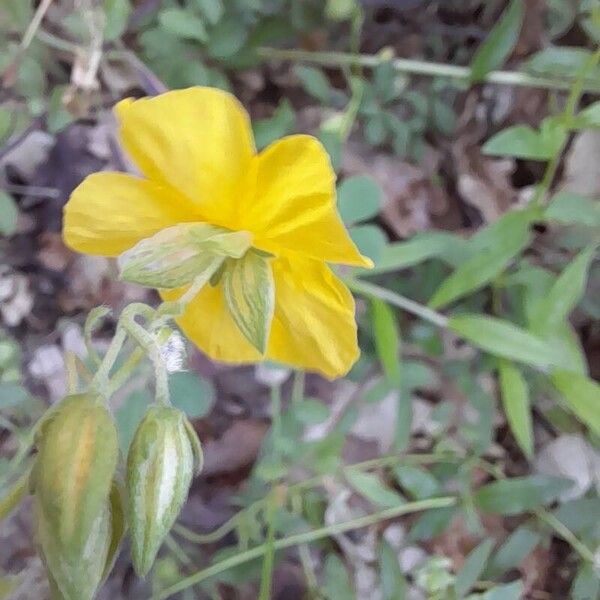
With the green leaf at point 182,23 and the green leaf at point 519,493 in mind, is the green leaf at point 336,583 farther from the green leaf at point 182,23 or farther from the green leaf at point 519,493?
the green leaf at point 182,23

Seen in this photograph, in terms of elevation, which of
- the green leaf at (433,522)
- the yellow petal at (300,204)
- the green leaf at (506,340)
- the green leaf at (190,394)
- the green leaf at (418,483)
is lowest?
the green leaf at (433,522)

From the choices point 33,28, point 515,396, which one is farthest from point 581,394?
point 33,28

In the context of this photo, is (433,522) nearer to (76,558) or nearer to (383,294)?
(383,294)

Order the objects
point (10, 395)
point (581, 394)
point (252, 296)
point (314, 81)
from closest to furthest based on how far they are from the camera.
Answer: point (252, 296) < point (10, 395) < point (581, 394) < point (314, 81)

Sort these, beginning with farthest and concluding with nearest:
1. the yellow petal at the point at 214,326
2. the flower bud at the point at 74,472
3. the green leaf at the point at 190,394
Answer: the green leaf at the point at 190,394 < the yellow petal at the point at 214,326 < the flower bud at the point at 74,472

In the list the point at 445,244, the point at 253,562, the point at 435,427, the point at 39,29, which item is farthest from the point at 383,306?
the point at 39,29

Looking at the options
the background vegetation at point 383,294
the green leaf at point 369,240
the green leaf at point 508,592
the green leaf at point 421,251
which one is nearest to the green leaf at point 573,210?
the background vegetation at point 383,294

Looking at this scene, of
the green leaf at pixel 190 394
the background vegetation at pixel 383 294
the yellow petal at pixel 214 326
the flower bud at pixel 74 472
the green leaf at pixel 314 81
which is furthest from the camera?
the green leaf at pixel 314 81
